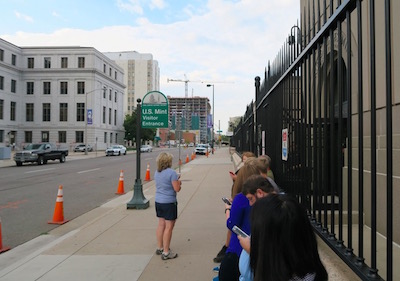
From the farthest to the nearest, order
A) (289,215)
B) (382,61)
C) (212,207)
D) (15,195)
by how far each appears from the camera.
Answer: (15,195) → (212,207) → (382,61) → (289,215)

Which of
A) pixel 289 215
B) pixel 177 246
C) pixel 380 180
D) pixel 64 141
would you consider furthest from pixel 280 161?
pixel 64 141

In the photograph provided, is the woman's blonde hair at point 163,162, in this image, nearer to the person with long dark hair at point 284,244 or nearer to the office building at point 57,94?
the person with long dark hair at point 284,244

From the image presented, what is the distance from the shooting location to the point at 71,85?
63781 mm

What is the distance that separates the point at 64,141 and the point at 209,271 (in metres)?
65.4

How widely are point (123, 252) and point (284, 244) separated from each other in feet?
14.3

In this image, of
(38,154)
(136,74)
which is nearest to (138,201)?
(38,154)

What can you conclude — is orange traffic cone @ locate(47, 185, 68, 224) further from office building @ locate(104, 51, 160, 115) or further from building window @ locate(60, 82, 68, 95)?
office building @ locate(104, 51, 160, 115)

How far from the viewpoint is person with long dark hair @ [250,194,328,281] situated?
1474 mm

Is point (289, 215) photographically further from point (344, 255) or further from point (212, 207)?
point (212, 207)

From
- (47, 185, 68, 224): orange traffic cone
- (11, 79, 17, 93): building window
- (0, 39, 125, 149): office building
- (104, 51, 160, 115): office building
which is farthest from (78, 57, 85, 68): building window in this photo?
(104, 51, 160, 115): office building

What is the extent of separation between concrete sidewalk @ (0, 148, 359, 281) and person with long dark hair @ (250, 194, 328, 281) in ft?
3.55

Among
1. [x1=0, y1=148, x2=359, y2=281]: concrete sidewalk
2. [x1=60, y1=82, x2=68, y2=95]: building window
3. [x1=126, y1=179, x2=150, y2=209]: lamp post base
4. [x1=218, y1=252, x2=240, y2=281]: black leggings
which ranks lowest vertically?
[x1=0, y1=148, x2=359, y2=281]: concrete sidewalk

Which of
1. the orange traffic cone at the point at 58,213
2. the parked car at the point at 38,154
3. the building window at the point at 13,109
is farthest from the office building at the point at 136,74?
the orange traffic cone at the point at 58,213

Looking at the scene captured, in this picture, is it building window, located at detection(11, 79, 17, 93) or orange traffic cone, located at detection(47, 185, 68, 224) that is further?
building window, located at detection(11, 79, 17, 93)
